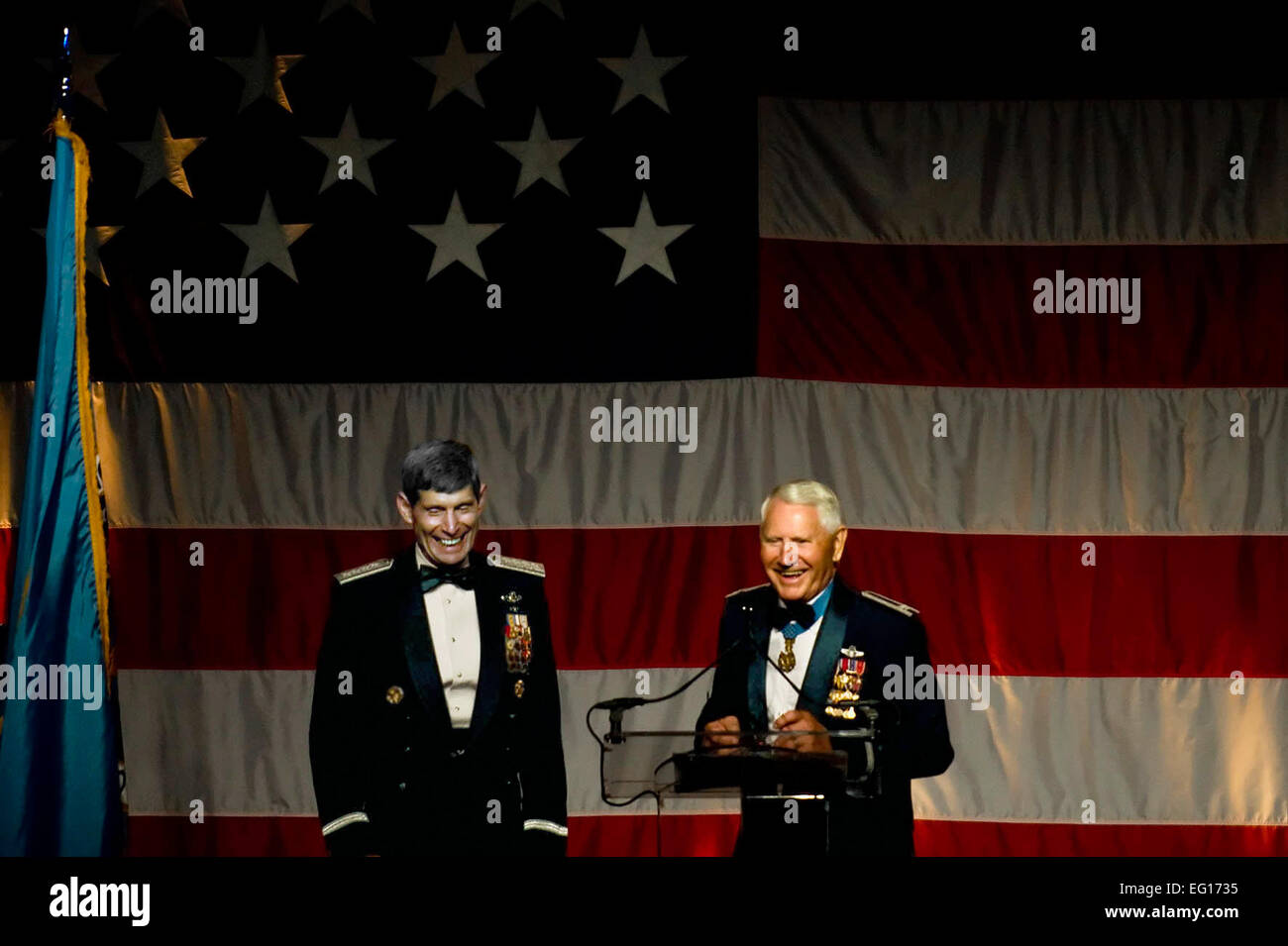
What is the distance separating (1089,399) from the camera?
17.5ft

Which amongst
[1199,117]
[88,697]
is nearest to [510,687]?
[88,697]

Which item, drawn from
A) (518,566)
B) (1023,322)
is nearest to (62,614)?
(518,566)

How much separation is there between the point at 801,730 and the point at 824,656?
46 centimetres

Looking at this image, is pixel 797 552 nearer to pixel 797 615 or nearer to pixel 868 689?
pixel 797 615

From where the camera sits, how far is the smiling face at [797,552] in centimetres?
407

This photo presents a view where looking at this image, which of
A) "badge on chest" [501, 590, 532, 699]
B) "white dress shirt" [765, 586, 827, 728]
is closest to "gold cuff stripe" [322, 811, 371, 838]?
"badge on chest" [501, 590, 532, 699]

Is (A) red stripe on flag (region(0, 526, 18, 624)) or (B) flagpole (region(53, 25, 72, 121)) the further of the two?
(A) red stripe on flag (region(0, 526, 18, 624))

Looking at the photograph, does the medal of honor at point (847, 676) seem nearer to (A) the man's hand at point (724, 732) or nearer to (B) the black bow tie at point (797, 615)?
(B) the black bow tie at point (797, 615)

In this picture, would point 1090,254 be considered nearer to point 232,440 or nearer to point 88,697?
point 232,440

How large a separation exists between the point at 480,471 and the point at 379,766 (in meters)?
1.53

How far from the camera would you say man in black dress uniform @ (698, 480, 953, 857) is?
3.91 metres

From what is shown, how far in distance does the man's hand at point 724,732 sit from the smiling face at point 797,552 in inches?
18.3

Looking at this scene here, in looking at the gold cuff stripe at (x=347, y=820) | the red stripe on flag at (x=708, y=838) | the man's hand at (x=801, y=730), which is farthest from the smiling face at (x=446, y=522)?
the red stripe on flag at (x=708, y=838)

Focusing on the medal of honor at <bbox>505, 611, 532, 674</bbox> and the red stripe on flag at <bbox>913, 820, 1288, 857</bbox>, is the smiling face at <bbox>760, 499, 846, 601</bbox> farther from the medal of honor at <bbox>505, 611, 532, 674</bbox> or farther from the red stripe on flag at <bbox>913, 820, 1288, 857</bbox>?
the red stripe on flag at <bbox>913, 820, 1288, 857</bbox>
